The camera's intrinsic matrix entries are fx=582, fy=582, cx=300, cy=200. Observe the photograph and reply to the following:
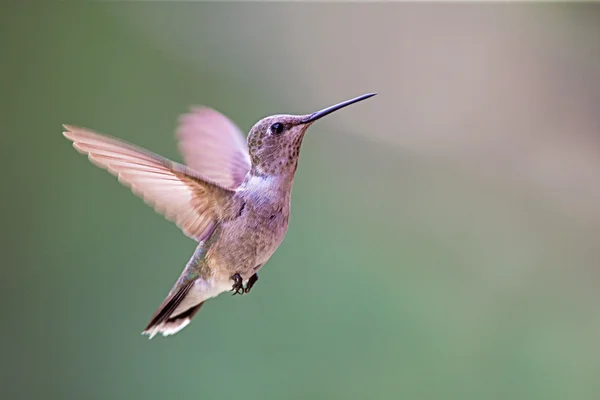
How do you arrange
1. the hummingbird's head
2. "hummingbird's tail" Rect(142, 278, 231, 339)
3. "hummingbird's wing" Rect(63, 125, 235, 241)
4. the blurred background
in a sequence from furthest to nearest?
1. the blurred background
2. "hummingbird's tail" Rect(142, 278, 231, 339)
3. the hummingbird's head
4. "hummingbird's wing" Rect(63, 125, 235, 241)

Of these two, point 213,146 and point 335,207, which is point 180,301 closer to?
point 213,146

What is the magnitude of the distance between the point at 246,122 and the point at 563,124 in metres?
1.13

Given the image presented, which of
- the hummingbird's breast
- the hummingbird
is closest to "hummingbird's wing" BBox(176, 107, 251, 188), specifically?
the hummingbird

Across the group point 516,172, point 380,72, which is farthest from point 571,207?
point 380,72

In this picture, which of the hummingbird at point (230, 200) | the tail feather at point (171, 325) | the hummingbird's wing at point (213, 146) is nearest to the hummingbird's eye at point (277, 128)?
the hummingbird at point (230, 200)

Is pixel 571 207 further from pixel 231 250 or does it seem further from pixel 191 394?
pixel 231 250

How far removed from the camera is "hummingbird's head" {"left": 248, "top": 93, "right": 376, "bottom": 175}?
0.68m

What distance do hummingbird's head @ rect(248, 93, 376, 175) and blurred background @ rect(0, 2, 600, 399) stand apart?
1225 millimetres

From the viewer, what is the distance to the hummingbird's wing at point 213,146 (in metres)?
0.85

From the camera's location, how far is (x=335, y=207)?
2074 mm

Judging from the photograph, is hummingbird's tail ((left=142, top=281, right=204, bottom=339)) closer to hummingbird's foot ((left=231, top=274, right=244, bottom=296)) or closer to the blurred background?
hummingbird's foot ((left=231, top=274, right=244, bottom=296))

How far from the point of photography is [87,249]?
1.88m

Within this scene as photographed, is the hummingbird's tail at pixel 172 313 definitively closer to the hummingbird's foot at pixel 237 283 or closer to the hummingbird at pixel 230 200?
the hummingbird at pixel 230 200

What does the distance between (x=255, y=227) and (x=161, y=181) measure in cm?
12
